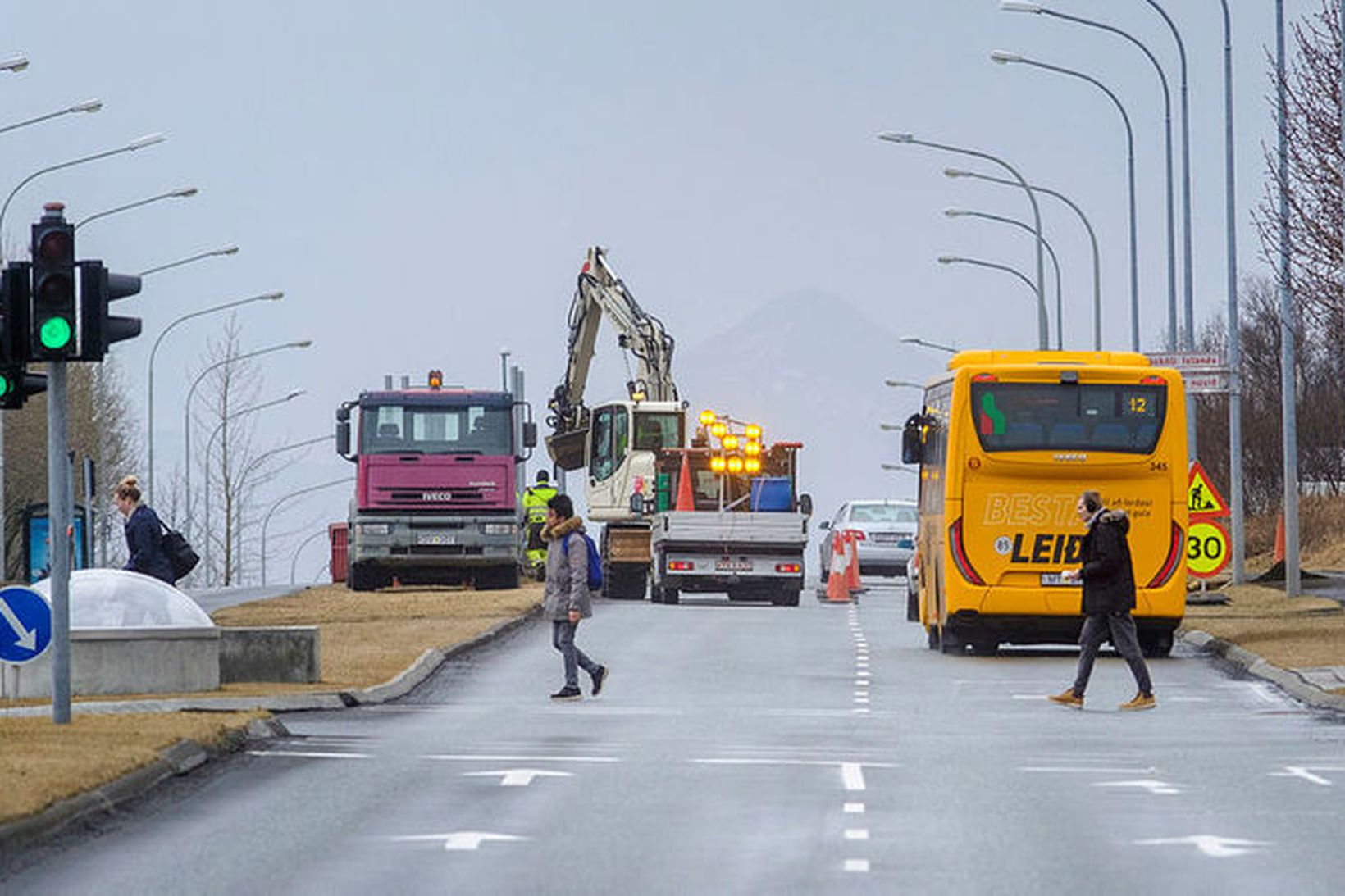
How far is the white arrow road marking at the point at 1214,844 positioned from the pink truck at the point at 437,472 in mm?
35755

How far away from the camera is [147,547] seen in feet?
89.9

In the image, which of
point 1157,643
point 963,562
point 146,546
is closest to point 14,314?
point 146,546

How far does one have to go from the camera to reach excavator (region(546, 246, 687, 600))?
52.4 metres

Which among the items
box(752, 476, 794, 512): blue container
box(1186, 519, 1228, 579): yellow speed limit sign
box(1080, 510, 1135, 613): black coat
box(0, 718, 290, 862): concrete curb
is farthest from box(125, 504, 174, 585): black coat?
box(752, 476, 794, 512): blue container

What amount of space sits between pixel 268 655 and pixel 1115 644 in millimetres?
6954

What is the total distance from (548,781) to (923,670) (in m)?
13.1

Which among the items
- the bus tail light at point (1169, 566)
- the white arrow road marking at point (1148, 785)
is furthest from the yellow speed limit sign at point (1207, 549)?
the white arrow road marking at point (1148, 785)

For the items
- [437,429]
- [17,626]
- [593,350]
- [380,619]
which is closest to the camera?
[17,626]

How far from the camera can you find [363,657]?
29.9 m

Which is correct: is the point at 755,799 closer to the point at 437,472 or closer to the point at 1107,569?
the point at 1107,569

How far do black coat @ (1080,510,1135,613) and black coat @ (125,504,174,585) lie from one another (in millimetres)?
8019

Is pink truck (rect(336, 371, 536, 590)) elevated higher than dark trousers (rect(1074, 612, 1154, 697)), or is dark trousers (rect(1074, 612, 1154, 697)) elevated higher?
pink truck (rect(336, 371, 536, 590))

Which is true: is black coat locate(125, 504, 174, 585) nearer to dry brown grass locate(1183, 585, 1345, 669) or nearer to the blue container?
dry brown grass locate(1183, 585, 1345, 669)

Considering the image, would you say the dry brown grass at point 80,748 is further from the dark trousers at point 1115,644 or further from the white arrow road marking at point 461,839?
the dark trousers at point 1115,644
